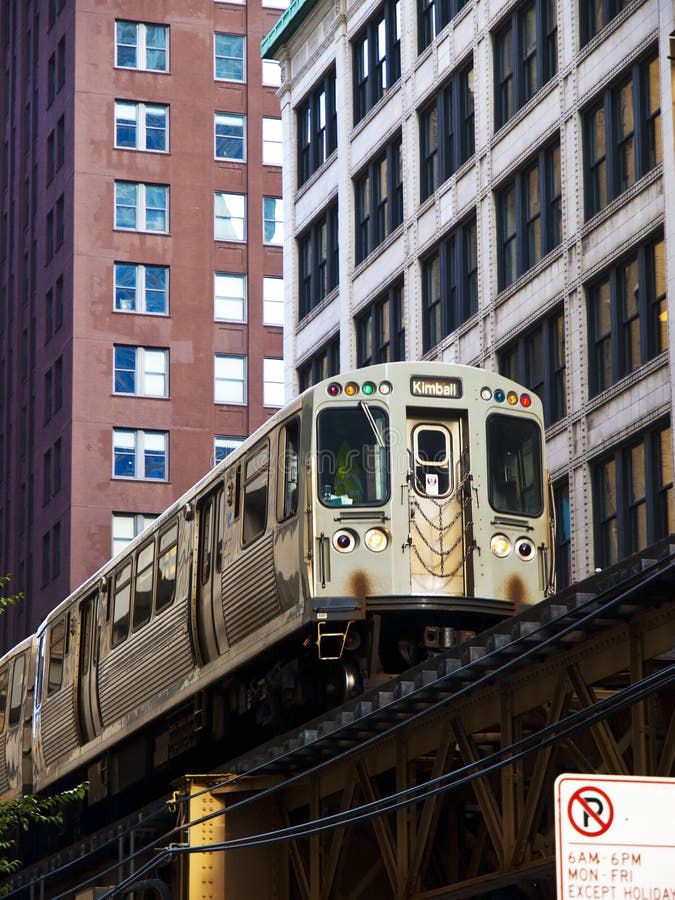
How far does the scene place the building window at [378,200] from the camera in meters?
42.0

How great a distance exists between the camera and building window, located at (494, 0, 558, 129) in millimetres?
35281

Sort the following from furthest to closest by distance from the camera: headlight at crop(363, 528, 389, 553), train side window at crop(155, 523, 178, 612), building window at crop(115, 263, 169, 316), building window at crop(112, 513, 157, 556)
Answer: building window at crop(115, 263, 169, 316), building window at crop(112, 513, 157, 556), train side window at crop(155, 523, 178, 612), headlight at crop(363, 528, 389, 553)

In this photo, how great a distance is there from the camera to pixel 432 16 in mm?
40844

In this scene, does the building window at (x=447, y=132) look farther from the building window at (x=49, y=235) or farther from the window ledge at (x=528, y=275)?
the building window at (x=49, y=235)

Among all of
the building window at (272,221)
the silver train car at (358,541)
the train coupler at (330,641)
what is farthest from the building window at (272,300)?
the train coupler at (330,641)

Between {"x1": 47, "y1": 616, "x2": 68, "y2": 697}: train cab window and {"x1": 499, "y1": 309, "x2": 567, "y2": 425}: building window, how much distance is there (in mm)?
9886

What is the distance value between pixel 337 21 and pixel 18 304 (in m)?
30.2

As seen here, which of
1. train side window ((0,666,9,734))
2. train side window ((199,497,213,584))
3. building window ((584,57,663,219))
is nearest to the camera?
train side window ((199,497,213,584))

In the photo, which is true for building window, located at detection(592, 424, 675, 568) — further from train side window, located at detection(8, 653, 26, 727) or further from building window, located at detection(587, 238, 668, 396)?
train side window, located at detection(8, 653, 26, 727)

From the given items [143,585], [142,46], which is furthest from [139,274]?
[143,585]

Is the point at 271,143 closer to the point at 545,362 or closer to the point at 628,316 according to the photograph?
the point at 545,362

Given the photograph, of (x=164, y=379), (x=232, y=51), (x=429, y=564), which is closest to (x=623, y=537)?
(x=429, y=564)

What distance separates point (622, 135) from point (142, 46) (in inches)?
1504

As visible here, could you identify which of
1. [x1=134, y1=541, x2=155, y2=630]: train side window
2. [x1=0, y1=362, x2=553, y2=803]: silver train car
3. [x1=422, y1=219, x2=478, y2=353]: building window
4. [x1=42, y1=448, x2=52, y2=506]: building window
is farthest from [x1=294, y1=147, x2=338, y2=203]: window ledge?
[x1=0, y1=362, x2=553, y2=803]: silver train car
